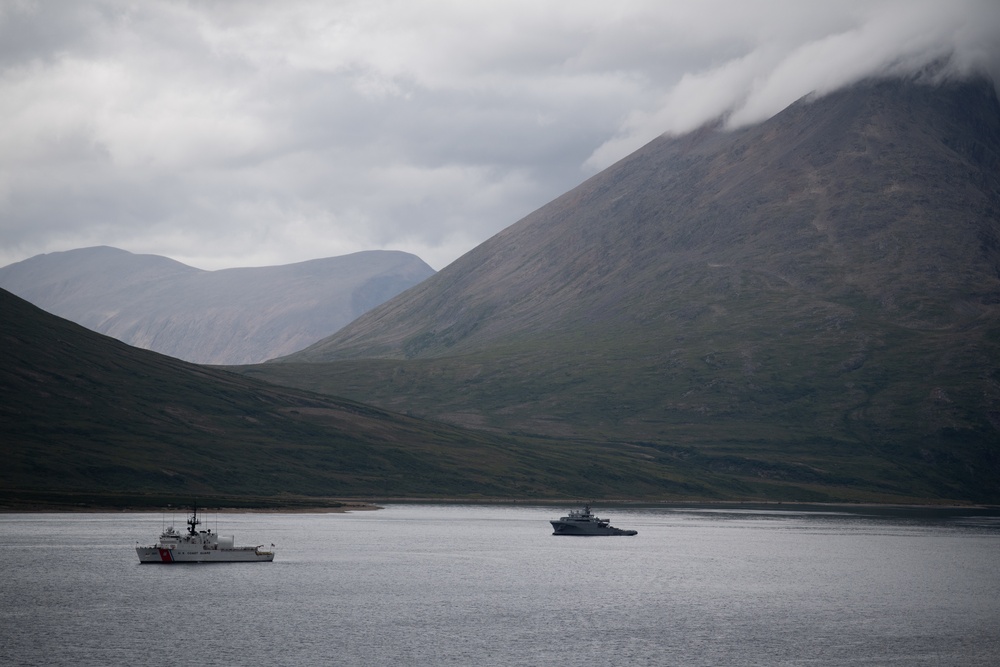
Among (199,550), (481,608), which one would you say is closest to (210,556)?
(199,550)

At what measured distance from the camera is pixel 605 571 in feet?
538

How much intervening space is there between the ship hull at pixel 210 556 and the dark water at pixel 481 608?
10.5 ft

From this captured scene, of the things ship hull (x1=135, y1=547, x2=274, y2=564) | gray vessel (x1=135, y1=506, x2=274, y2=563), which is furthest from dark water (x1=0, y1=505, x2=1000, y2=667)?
gray vessel (x1=135, y1=506, x2=274, y2=563)

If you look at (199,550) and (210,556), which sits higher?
(199,550)

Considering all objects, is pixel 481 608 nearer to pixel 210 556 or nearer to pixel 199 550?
pixel 210 556

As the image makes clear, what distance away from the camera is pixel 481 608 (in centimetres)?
12288

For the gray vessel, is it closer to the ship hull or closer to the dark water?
the ship hull

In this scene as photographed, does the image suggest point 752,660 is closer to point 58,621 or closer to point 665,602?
point 665,602

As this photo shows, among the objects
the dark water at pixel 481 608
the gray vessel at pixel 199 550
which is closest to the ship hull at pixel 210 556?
the gray vessel at pixel 199 550

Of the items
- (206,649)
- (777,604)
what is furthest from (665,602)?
(206,649)

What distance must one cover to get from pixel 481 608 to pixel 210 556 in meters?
54.5

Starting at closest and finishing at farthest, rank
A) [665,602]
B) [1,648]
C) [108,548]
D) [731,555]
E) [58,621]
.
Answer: [1,648] < [58,621] < [665,602] < [108,548] < [731,555]

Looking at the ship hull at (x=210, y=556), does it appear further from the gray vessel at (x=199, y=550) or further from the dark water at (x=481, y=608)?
the dark water at (x=481, y=608)

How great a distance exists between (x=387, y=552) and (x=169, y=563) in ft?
113
